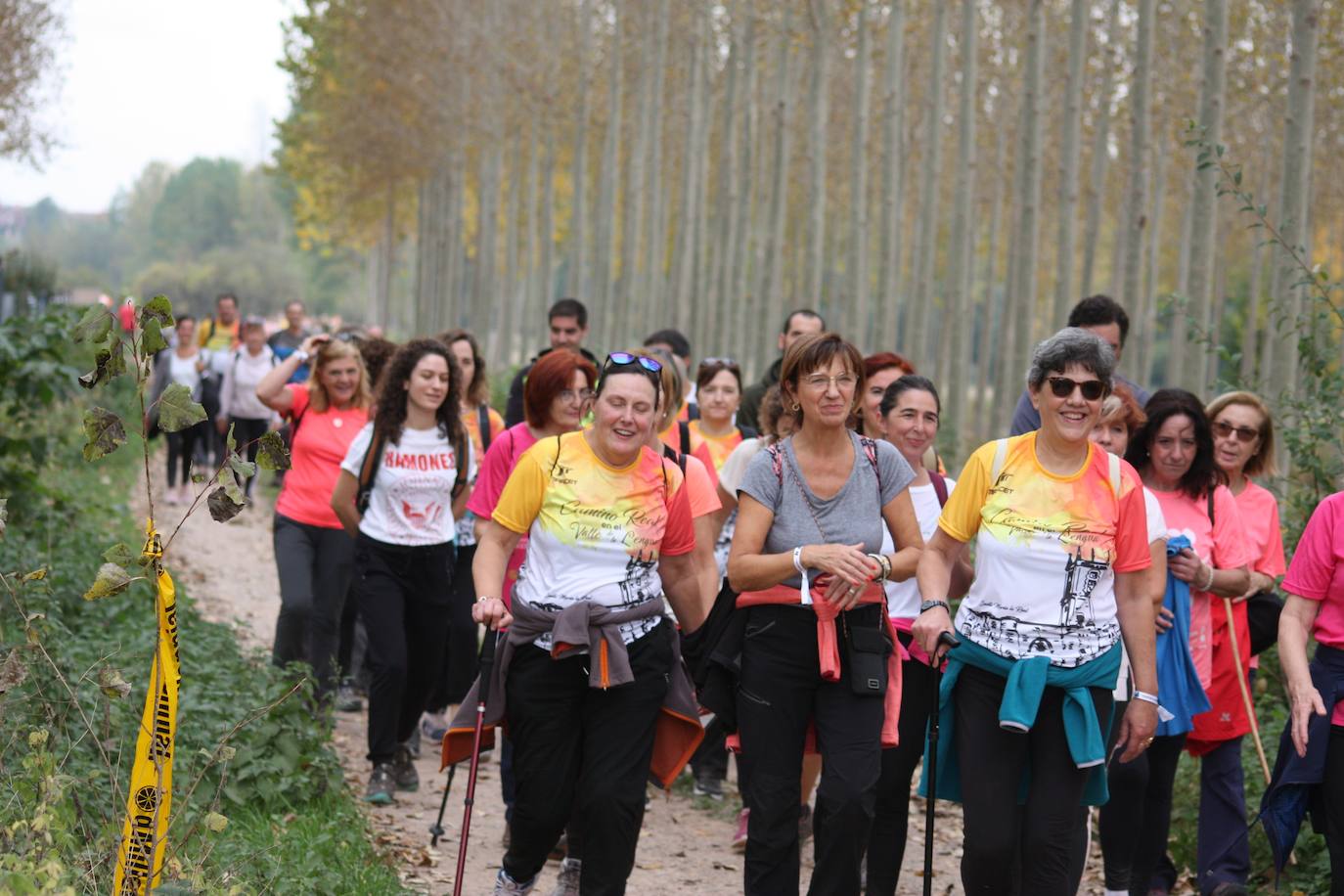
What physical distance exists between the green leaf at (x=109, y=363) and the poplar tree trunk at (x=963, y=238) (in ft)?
54.1

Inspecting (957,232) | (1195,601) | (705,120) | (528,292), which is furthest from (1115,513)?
(528,292)

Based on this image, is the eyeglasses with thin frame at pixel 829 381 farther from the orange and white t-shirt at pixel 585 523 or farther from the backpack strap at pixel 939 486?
the backpack strap at pixel 939 486

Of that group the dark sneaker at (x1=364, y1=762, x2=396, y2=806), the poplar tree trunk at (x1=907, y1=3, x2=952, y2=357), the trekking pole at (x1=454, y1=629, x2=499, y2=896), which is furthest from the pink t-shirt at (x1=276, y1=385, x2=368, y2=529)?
the poplar tree trunk at (x1=907, y1=3, x2=952, y2=357)

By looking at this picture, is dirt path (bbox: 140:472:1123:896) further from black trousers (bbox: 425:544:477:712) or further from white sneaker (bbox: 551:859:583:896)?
white sneaker (bbox: 551:859:583:896)

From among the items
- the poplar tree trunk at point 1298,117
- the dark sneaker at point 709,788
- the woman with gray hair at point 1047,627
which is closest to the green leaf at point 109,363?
the woman with gray hair at point 1047,627

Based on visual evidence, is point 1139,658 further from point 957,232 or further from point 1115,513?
point 957,232

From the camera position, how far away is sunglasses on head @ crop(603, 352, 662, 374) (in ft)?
17.9

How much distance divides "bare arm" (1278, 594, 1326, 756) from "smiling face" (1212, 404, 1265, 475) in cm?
129

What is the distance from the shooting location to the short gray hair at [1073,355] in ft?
16.5

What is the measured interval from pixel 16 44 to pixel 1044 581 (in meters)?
28.9

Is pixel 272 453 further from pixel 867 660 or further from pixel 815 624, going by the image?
pixel 867 660

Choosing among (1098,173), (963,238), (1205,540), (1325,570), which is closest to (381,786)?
(1205,540)

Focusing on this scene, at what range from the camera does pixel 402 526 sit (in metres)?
7.80

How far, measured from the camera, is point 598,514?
530 centimetres
